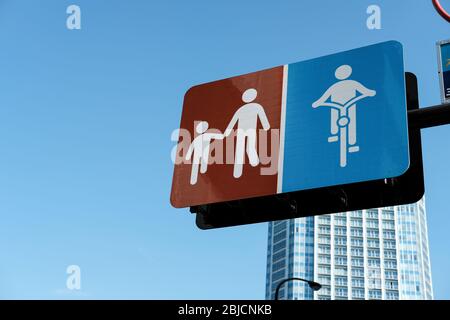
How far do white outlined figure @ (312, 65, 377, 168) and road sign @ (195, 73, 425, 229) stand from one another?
0.27m

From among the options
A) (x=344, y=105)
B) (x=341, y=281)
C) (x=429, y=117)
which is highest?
(x=341, y=281)

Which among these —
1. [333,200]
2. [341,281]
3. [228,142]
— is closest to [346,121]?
[333,200]

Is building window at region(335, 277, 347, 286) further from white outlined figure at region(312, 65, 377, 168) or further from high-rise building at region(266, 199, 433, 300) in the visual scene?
white outlined figure at region(312, 65, 377, 168)

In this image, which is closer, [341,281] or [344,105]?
[344,105]

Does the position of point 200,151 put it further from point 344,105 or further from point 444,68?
point 444,68

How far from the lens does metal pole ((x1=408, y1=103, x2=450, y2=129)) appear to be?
4.82 m

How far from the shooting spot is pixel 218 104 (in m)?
6.10

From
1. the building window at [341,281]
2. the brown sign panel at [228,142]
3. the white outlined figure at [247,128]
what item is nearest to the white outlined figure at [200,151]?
the brown sign panel at [228,142]

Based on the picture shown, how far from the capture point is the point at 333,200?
5121 mm

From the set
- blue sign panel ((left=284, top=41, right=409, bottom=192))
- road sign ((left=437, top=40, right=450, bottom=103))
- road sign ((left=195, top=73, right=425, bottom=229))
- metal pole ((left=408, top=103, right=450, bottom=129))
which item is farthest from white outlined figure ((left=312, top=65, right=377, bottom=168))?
road sign ((left=437, top=40, right=450, bottom=103))

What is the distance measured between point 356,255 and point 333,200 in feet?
540

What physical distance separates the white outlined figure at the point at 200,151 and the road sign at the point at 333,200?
0.35m
